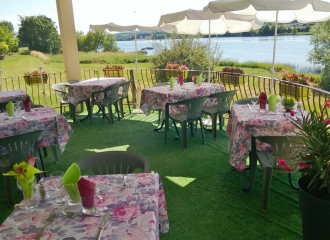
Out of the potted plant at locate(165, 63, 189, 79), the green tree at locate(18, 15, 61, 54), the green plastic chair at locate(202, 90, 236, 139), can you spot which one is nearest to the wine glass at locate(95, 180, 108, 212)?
the green plastic chair at locate(202, 90, 236, 139)

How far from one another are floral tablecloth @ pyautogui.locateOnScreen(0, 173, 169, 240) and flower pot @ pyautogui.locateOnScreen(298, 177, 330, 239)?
109 cm

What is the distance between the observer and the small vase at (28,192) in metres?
1.40

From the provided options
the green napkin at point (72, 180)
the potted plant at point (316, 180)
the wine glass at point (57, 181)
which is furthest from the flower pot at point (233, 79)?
the green napkin at point (72, 180)

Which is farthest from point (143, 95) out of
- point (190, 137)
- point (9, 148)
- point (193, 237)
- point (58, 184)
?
point (58, 184)

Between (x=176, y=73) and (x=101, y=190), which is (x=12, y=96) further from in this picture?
(x=101, y=190)

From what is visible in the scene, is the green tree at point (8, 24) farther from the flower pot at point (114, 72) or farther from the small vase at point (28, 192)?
the small vase at point (28, 192)

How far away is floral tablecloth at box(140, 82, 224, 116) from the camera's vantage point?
4654 millimetres

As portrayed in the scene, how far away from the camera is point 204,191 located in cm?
298

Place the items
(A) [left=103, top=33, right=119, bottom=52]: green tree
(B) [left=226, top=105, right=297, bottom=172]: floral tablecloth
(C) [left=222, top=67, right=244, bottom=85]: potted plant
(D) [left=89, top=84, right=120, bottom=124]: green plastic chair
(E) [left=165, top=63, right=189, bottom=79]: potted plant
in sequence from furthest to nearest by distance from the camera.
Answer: (A) [left=103, top=33, right=119, bottom=52]: green tree < (E) [left=165, top=63, right=189, bottom=79]: potted plant < (C) [left=222, top=67, right=244, bottom=85]: potted plant < (D) [left=89, top=84, right=120, bottom=124]: green plastic chair < (B) [left=226, top=105, right=297, bottom=172]: floral tablecloth

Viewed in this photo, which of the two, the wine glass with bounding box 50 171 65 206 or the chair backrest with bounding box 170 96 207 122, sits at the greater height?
the wine glass with bounding box 50 171 65 206

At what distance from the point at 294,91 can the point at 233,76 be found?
152cm

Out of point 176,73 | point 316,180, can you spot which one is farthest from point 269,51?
point 316,180

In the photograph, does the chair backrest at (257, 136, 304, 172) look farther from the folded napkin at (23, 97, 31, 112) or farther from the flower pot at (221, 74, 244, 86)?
the flower pot at (221, 74, 244, 86)

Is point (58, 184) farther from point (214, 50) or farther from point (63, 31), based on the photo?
point (214, 50)
